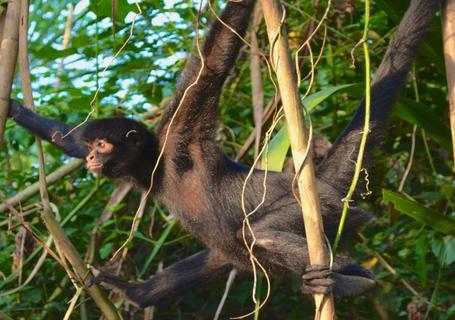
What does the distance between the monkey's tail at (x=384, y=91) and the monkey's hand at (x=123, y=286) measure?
85.8 inches

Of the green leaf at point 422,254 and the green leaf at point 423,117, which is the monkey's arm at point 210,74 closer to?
the green leaf at point 423,117

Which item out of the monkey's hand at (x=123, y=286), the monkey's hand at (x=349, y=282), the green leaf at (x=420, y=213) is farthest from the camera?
the monkey's hand at (x=123, y=286)

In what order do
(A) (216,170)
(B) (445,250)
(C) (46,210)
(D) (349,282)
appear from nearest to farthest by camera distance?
(C) (46,210) < (D) (349,282) < (B) (445,250) < (A) (216,170)

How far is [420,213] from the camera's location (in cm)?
605

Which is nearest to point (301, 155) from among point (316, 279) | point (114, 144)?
point (316, 279)

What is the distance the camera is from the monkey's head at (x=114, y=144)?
7.17 m

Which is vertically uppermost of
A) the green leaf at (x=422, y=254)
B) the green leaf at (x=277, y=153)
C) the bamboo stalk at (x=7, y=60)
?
the bamboo stalk at (x=7, y=60)

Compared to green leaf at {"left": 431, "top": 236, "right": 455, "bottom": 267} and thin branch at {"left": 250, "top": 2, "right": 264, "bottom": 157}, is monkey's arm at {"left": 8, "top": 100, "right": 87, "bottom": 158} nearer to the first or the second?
thin branch at {"left": 250, "top": 2, "right": 264, "bottom": 157}

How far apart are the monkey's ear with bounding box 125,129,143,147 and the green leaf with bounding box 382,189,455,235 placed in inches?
100

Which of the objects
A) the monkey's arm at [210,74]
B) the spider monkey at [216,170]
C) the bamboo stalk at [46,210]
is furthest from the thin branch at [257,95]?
the bamboo stalk at [46,210]

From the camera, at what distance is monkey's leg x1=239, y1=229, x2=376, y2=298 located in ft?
19.6

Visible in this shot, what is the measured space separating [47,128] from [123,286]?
5.58 ft

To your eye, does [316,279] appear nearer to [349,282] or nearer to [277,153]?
[349,282]

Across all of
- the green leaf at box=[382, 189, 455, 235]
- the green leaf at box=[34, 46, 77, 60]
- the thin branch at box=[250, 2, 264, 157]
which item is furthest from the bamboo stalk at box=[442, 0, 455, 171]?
the green leaf at box=[34, 46, 77, 60]
